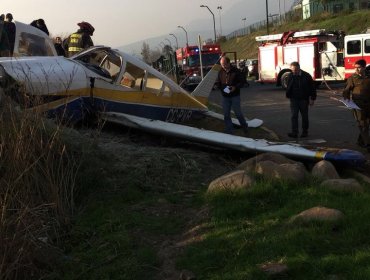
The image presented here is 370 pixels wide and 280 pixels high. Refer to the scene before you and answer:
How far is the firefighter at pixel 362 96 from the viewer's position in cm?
917

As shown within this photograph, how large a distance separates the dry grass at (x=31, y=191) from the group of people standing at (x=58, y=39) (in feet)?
15.1

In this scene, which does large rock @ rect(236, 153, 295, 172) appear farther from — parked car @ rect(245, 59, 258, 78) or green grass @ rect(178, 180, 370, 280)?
parked car @ rect(245, 59, 258, 78)

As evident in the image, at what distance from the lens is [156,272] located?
164 inches

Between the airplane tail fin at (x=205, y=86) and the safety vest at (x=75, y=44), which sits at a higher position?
the safety vest at (x=75, y=44)

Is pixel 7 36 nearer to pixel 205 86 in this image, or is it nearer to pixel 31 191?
pixel 205 86

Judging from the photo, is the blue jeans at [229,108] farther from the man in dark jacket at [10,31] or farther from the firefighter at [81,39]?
the man in dark jacket at [10,31]

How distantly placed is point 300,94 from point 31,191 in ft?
24.3

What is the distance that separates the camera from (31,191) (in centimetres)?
497

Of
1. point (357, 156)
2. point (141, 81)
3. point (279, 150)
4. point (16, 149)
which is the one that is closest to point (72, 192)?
point (16, 149)

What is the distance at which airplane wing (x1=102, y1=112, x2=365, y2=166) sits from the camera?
7182 millimetres

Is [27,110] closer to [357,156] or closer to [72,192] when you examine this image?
[72,192]

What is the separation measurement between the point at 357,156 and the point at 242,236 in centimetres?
329

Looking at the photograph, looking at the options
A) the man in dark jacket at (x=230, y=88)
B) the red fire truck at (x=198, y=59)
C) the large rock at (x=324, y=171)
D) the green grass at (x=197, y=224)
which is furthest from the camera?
the red fire truck at (x=198, y=59)

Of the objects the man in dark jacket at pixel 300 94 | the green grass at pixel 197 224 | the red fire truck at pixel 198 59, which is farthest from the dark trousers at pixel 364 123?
the red fire truck at pixel 198 59
